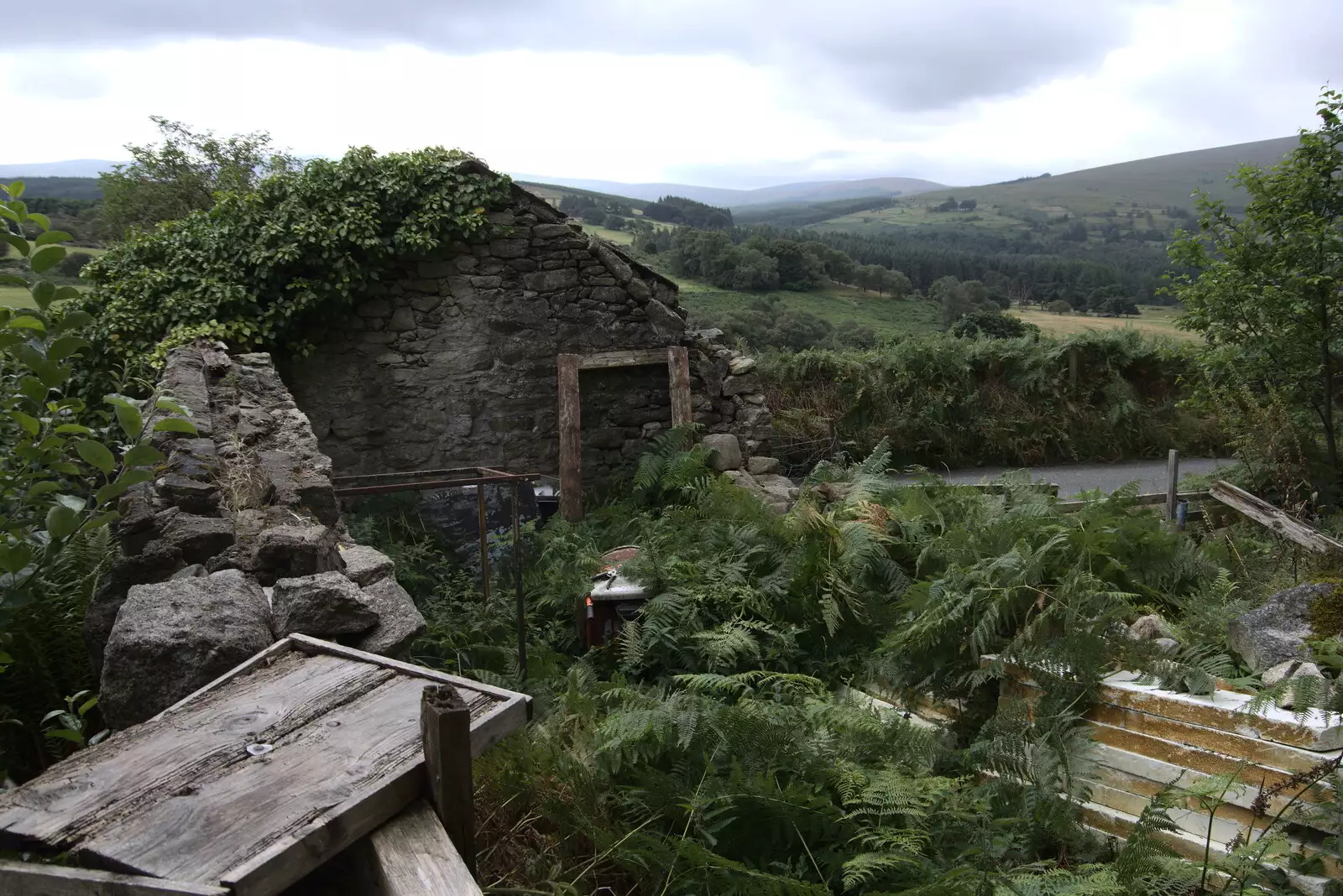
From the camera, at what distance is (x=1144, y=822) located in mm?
2541

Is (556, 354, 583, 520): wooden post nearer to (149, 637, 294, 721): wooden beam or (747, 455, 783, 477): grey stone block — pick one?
(747, 455, 783, 477): grey stone block

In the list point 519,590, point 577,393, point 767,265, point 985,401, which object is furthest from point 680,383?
point 767,265

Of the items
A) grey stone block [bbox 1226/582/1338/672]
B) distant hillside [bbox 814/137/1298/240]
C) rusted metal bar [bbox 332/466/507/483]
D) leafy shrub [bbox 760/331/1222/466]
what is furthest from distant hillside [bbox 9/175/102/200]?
distant hillside [bbox 814/137/1298/240]

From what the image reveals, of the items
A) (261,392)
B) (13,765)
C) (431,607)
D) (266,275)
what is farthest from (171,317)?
(13,765)

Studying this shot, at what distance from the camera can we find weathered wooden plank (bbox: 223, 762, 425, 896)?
140cm

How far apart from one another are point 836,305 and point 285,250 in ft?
63.8

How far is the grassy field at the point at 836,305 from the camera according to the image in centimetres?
2278

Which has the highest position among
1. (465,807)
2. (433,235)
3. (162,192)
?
(162,192)

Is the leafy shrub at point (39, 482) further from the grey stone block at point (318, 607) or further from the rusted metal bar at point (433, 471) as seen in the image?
the rusted metal bar at point (433, 471)

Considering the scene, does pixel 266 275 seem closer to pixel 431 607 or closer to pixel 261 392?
pixel 261 392

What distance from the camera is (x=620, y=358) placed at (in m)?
9.14

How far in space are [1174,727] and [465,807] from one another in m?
2.81

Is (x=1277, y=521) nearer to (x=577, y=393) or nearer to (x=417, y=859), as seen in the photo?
(x=577, y=393)

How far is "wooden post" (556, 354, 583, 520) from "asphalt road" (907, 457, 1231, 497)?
524cm
